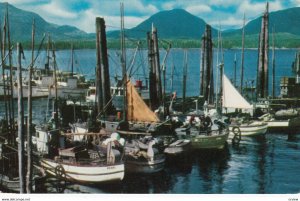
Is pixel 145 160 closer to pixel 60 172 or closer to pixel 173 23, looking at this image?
pixel 60 172

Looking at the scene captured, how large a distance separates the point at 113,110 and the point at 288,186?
15.8m

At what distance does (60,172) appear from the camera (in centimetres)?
2084

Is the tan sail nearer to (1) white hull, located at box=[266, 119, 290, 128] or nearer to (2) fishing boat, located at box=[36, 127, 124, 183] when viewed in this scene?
(2) fishing boat, located at box=[36, 127, 124, 183]

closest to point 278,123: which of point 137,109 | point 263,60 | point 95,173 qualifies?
point 263,60

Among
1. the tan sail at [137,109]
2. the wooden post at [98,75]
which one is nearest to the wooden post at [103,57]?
the wooden post at [98,75]

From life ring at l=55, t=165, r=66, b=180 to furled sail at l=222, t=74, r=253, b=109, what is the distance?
16.1 m

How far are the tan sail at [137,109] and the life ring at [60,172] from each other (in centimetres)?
780

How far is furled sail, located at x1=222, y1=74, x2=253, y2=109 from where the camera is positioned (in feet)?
107

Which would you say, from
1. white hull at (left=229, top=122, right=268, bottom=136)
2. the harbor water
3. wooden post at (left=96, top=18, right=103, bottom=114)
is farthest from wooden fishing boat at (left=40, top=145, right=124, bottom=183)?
white hull at (left=229, top=122, right=268, bottom=136)

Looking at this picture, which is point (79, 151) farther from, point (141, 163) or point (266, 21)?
point (266, 21)

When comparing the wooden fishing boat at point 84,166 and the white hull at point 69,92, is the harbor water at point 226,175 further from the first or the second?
the white hull at point 69,92

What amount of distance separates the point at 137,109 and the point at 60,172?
801cm
